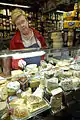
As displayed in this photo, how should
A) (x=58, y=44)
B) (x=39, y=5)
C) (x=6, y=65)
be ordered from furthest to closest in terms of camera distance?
(x=39, y=5) < (x=58, y=44) < (x=6, y=65)

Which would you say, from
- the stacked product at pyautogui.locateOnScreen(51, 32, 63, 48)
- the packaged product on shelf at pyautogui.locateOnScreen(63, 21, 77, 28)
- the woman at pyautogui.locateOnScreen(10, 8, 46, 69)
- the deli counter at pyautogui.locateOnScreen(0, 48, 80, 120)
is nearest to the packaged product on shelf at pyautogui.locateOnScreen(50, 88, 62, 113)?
the deli counter at pyautogui.locateOnScreen(0, 48, 80, 120)

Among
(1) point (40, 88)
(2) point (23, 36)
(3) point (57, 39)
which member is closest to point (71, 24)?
(3) point (57, 39)

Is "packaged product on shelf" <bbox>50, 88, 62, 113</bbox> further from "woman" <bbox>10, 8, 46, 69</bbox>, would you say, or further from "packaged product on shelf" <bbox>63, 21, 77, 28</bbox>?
"packaged product on shelf" <bbox>63, 21, 77, 28</bbox>

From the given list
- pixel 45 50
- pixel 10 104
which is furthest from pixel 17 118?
pixel 45 50

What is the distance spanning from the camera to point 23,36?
78.5 inches

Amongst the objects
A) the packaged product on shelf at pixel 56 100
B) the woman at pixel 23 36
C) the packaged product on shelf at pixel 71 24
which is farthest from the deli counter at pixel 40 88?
the packaged product on shelf at pixel 71 24

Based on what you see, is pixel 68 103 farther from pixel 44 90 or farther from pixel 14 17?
pixel 14 17

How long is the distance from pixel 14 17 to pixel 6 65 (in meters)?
0.61

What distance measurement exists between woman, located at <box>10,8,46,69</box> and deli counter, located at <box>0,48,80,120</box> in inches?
6.8

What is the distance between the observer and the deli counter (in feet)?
3.57

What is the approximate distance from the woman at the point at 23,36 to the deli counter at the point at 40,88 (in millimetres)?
173

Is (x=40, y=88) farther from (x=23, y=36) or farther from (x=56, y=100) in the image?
(x=23, y=36)

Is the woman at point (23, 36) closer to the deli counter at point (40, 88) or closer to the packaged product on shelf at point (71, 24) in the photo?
the deli counter at point (40, 88)

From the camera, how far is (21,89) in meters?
1.28
